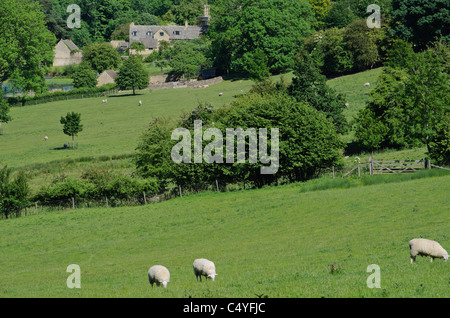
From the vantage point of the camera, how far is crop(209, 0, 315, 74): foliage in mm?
111062

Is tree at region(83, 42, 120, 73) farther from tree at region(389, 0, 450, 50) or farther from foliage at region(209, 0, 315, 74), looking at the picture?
tree at region(389, 0, 450, 50)

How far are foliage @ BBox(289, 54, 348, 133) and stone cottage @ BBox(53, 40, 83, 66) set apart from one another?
10196 cm

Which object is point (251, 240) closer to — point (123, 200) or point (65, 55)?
point (123, 200)

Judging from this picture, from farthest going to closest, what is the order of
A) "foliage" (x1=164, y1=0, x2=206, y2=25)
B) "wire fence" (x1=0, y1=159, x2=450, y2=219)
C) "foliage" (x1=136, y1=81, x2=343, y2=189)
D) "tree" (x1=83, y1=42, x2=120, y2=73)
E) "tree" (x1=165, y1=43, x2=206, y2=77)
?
"foliage" (x1=164, y1=0, x2=206, y2=25) → "tree" (x1=83, y1=42, x2=120, y2=73) → "tree" (x1=165, y1=43, x2=206, y2=77) → "foliage" (x1=136, y1=81, x2=343, y2=189) → "wire fence" (x1=0, y1=159, x2=450, y2=219)

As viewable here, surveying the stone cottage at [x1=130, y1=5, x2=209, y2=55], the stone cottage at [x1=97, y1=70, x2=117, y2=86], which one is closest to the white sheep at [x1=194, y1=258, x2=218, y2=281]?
the stone cottage at [x1=97, y1=70, x2=117, y2=86]

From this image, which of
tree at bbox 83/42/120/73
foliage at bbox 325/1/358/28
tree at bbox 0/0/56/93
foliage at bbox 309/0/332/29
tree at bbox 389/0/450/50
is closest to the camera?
tree at bbox 389/0/450/50

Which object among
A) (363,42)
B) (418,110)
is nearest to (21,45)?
(363,42)

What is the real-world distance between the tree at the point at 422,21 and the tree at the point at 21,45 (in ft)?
197

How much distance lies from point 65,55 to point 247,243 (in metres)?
138

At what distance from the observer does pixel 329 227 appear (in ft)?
119

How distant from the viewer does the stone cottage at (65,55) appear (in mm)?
162625

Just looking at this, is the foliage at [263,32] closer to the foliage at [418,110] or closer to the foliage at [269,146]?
the foliage at [418,110]

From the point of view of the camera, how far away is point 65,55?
16400cm

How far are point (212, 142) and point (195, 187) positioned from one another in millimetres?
4340
